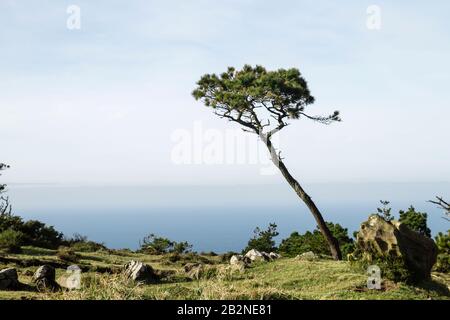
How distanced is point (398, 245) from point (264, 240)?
2134 cm

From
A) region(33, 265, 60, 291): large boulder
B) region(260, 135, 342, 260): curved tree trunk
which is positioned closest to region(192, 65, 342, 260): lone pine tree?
region(260, 135, 342, 260): curved tree trunk

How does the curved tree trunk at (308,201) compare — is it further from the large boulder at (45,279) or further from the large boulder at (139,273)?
the large boulder at (45,279)

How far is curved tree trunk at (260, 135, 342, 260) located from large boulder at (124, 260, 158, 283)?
394 inches

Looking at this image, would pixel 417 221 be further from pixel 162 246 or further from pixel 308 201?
pixel 162 246

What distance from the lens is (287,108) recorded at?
2719cm

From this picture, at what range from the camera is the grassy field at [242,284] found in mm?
12496

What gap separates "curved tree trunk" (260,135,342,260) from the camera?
25.9 m

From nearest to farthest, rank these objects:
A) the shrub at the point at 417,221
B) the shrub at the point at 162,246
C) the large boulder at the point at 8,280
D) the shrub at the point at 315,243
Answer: the large boulder at the point at 8,280 → the shrub at the point at 417,221 → the shrub at the point at 315,243 → the shrub at the point at 162,246

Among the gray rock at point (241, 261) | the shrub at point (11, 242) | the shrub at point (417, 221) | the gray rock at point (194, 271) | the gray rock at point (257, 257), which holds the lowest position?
the gray rock at point (194, 271)

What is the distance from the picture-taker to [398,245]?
56.1 feet

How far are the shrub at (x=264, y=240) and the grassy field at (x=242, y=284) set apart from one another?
12.9 m

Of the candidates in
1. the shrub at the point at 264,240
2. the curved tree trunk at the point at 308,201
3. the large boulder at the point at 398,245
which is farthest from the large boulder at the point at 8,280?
the shrub at the point at 264,240
